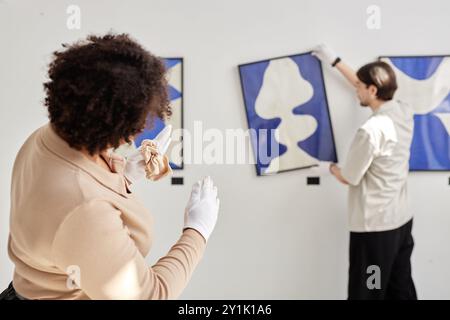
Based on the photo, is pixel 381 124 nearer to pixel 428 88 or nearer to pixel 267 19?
pixel 428 88

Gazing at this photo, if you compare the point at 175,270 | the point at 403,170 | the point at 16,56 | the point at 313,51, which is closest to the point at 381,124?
the point at 403,170

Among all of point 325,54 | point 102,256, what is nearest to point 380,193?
point 325,54

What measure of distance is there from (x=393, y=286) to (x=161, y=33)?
66.8 inches

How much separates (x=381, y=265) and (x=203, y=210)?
1.24 metres

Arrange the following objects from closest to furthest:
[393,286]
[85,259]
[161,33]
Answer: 1. [85,259]
2. [393,286]
3. [161,33]

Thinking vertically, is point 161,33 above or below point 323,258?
above

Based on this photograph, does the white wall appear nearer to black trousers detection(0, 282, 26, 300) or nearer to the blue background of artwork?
the blue background of artwork

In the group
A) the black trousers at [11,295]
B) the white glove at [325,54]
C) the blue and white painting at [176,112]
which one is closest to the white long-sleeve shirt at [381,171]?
the white glove at [325,54]

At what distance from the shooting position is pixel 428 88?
214cm

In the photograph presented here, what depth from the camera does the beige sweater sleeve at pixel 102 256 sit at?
2.27ft

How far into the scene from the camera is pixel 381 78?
194cm

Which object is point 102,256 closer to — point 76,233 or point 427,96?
point 76,233

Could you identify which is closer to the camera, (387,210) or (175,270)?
(175,270)

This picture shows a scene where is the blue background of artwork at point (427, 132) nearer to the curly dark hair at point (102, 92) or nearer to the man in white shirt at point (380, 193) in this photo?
the man in white shirt at point (380, 193)
